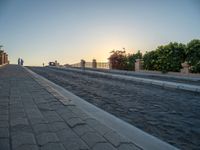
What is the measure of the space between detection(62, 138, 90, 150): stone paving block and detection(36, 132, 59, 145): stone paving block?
174 mm

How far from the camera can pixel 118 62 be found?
46.1 m

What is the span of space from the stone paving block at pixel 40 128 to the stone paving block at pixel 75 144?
1.83 ft

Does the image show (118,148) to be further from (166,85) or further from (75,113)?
(166,85)

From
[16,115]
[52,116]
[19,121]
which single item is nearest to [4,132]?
[19,121]

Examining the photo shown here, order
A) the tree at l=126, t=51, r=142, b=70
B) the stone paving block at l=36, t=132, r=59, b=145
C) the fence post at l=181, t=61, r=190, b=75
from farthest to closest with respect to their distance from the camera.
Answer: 1. the tree at l=126, t=51, r=142, b=70
2. the fence post at l=181, t=61, r=190, b=75
3. the stone paving block at l=36, t=132, r=59, b=145

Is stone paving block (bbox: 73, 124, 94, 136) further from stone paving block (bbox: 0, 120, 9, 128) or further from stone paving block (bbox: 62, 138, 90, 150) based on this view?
stone paving block (bbox: 0, 120, 9, 128)

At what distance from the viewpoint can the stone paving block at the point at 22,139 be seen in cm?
366

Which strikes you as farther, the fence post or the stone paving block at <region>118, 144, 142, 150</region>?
the fence post

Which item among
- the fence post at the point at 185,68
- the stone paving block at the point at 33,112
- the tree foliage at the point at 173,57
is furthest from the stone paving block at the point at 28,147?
the fence post at the point at 185,68

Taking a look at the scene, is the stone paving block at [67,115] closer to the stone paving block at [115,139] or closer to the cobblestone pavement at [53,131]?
the cobblestone pavement at [53,131]

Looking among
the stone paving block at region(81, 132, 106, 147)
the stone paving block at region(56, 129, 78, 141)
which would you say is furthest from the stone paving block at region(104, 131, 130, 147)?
the stone paving block at region(56, 129, 78, 141)

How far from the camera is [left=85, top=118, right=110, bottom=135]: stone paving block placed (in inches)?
172

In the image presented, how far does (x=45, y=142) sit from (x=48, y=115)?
163 cm

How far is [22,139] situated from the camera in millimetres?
3818
